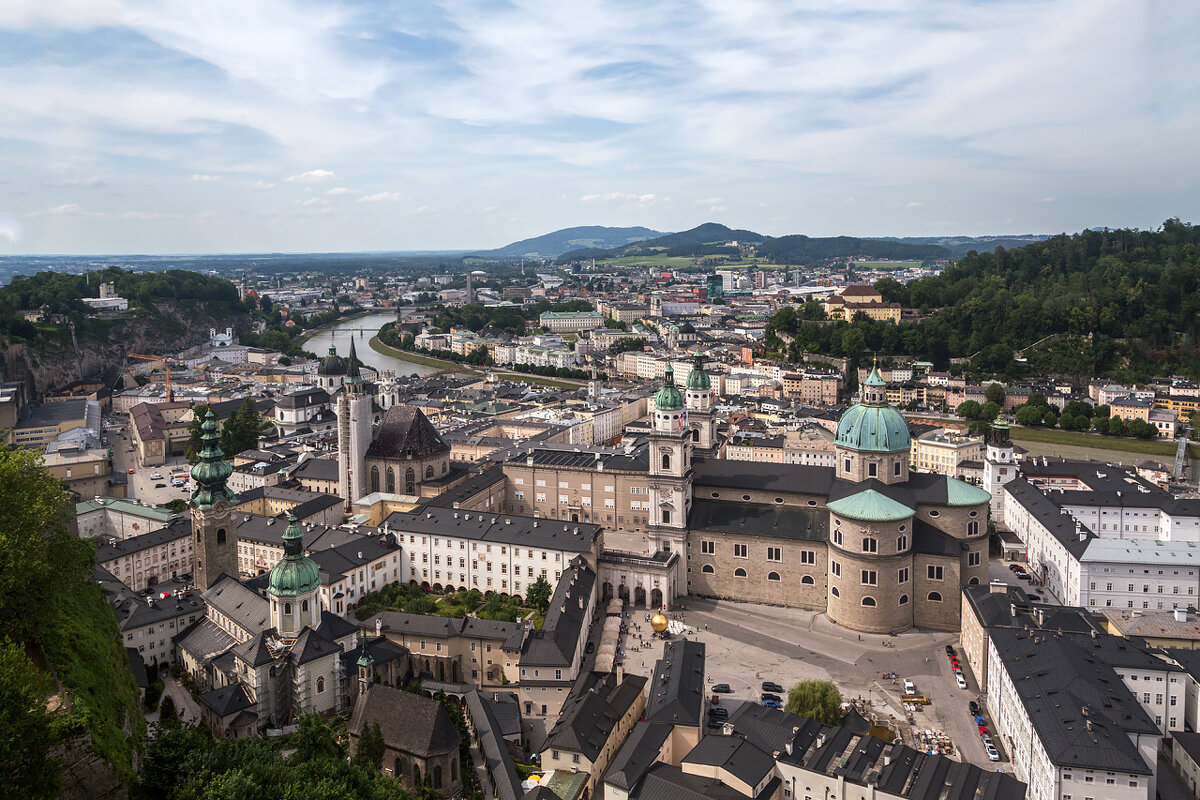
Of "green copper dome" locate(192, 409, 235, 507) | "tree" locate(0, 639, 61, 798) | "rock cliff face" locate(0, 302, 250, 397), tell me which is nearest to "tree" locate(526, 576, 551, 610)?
"green copper dome" locate(192, 409, 235, 507)

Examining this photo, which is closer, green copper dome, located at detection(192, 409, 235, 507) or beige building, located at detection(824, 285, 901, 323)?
green copper dome, located at detection(192, 409, 235, 507)

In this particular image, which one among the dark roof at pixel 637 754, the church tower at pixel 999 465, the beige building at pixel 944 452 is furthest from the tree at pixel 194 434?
the church tower at pixel 999 465

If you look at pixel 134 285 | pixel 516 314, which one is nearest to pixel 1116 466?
pixel 516 314

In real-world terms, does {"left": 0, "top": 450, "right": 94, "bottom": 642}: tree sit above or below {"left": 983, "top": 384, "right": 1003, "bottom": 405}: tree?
above

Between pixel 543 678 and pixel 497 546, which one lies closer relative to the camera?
pixel 543 678

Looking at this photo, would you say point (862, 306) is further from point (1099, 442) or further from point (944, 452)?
point (944, 452)

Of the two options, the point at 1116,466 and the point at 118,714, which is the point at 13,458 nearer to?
the point at 118,714

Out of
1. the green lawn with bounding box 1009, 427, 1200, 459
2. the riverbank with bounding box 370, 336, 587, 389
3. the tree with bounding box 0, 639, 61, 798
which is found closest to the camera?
the tree with bounding box 0, 639, 61, 798

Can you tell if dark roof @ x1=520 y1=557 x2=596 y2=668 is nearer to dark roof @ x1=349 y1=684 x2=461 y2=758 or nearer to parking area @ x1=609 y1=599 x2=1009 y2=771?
parking area @ x1=609 y1=599 x2=1009 y2=771
